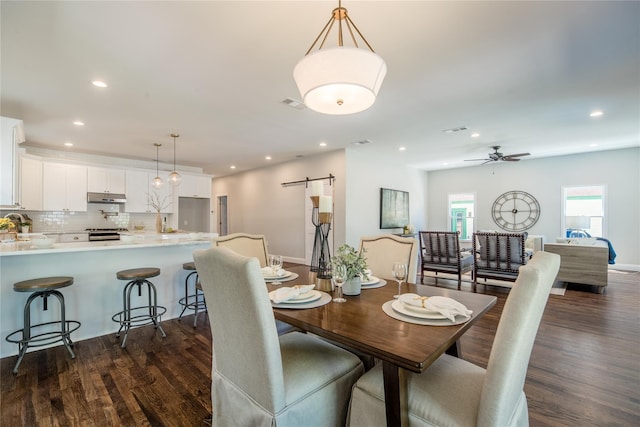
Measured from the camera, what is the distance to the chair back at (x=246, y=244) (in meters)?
2.55

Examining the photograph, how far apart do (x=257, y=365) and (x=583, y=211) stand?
8682mm

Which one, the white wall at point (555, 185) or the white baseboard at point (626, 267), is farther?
the white wall at point (555, 185)

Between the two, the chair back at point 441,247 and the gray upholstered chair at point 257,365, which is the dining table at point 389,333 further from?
the chair back at point 441,247

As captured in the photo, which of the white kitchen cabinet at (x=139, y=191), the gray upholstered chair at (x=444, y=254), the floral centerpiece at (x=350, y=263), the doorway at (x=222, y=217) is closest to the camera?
the floral centerpiece at (x=350, y=263)

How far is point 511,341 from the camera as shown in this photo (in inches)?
37.6

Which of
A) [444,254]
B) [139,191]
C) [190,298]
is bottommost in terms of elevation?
[190,298]

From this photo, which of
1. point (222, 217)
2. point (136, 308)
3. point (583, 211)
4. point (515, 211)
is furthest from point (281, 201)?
point (583, 211)

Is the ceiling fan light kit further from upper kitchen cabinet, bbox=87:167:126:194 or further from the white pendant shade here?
upper kitchen cabinet, bbox=87:167:126:194

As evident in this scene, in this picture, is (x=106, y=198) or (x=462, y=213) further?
(x=462, y=213)

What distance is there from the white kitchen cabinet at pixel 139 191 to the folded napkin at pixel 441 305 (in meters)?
6.33

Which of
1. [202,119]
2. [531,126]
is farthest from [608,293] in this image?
[202,119]

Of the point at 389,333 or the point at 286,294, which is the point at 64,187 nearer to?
the point at 286,294

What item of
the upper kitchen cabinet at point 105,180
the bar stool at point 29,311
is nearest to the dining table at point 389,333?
the bar stool at point 29,311

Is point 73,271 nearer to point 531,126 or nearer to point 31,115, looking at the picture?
point 31,115
